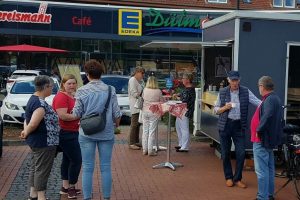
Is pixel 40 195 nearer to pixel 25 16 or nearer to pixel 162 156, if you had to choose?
pixel 162 156

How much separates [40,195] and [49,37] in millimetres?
24225

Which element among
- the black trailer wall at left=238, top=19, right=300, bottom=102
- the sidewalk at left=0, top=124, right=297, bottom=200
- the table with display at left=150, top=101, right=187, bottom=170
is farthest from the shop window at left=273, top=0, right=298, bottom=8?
the table with display at left=150, top=101, right=187, bottom=170

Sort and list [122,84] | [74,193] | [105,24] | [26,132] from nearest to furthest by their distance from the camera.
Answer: [26,132] → [74,193] → [122,84] → [105,24]

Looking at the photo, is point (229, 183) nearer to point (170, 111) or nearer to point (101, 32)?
point (170, 111)

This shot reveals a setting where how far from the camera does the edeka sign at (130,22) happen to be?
99.6ft

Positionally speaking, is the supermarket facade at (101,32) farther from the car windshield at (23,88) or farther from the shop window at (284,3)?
the car windshield at (23,88)

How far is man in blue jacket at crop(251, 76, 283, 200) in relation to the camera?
6402 mm

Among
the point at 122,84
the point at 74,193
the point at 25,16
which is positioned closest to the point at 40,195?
the point at 74,193

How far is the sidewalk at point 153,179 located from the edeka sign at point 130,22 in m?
20.6

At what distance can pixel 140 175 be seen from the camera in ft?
27.4

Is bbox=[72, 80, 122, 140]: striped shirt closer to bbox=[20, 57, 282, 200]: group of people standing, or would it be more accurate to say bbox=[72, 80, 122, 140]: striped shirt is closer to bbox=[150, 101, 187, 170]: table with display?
bbox=[20, 57, 282, 200]: group of people standing

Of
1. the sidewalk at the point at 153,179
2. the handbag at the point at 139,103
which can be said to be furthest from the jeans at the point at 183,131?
the handbag at the point at 139,103

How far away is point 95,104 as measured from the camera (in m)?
5.98

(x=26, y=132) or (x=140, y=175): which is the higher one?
(x=26, y=132)
